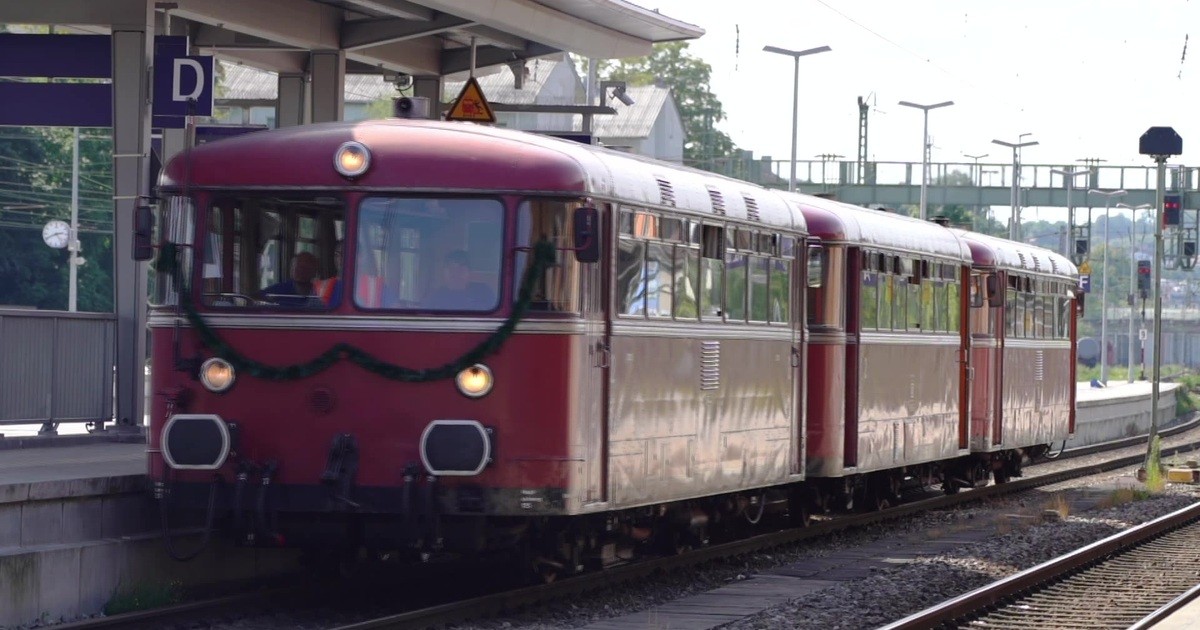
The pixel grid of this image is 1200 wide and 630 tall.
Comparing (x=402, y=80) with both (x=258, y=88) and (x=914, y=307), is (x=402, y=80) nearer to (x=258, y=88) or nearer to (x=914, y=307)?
(x=914, y=307)

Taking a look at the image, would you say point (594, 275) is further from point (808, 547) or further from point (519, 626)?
point (808, 547)

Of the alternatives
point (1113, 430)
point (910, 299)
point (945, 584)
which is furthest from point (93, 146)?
point (945, 584)

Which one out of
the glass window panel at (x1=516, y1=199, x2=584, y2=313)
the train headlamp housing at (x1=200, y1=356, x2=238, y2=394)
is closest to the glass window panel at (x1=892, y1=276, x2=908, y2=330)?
the glass window panel at (x1=516, y1=199, x2=584, y2=313)

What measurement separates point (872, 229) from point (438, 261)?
7991 mm

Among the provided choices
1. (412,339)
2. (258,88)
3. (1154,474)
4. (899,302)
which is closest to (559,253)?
(412,339)

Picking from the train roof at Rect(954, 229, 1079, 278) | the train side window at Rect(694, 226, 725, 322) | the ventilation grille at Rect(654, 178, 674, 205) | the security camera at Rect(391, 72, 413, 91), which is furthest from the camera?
the train roof at Rect(954, 229, 1079, 278)

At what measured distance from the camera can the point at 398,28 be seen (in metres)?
19.9

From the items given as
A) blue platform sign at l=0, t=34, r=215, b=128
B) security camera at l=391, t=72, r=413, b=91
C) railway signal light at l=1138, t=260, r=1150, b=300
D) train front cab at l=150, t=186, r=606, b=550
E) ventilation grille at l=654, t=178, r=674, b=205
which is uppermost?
security camera at l=391, t=72, r=413, b=91

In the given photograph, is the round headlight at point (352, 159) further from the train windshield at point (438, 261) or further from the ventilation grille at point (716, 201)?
the ventilation grille at point (716, 201)

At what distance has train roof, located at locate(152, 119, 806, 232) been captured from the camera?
11805 mm

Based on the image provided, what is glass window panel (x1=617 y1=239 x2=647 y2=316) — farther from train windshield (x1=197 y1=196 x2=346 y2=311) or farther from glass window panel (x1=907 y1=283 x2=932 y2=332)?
glass window panel (x1=907 y1=283 x2=932 y2=332)

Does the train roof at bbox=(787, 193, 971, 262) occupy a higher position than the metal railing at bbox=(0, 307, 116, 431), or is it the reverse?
the train roof at bbox=(787, 193, 971, 262)

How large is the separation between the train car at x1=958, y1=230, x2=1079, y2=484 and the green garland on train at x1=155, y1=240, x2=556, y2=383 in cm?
1203

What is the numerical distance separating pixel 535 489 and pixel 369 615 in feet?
4.37
